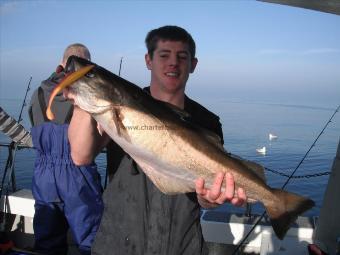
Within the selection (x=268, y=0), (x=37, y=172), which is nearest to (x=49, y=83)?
(x=37, y=172)

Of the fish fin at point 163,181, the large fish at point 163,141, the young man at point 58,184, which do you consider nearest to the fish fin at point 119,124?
the large fish at point 163,141

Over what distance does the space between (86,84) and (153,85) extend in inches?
39.1

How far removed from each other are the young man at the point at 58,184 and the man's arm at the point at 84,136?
73.0 inches

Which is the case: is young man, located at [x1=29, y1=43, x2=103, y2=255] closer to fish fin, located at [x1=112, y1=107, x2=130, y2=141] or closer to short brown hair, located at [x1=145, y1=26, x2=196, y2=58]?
short brown hair, located at [x1=145, y1=26, x2=196, y2=58]

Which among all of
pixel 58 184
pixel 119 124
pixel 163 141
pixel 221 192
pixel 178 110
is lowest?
pixel 58 184

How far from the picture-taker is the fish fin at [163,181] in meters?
2.58

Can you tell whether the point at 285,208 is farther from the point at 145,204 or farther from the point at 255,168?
the point at 145,204

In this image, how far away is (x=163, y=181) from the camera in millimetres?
2600

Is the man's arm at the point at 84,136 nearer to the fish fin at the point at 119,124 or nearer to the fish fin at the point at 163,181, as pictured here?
the fish fin at the point at 119,124

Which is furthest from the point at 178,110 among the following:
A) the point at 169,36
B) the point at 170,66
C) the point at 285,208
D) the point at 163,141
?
the point at 285,208

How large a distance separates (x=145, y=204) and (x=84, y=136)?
785mm

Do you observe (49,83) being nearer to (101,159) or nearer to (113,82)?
(113,82)

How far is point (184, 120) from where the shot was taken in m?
2.59

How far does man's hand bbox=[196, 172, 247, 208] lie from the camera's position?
260 cm
